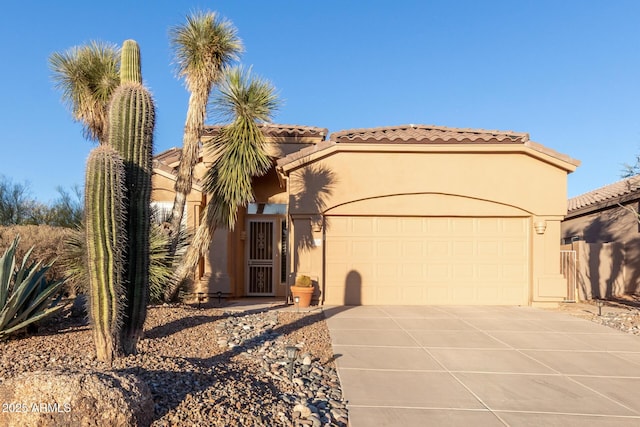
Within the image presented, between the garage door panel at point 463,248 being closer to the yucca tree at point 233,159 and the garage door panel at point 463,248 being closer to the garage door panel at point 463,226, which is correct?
the garage door panel at point 463,226

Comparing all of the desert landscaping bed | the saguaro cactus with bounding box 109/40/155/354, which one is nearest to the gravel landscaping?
the desert landscaping bed

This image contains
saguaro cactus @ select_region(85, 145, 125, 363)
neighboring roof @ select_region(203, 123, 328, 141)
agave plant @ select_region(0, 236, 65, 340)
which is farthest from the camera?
→ neighboring roof @ select_region(203, 123, 328, 141)

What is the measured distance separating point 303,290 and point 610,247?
11.0m

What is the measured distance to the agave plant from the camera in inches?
248

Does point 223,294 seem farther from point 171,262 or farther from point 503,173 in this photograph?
point 503,173

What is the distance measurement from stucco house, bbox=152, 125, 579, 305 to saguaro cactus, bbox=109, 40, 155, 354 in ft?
18.7

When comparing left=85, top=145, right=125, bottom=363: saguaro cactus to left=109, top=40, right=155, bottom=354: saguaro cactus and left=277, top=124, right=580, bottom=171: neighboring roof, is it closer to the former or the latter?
left=109, top=40, right=155, bottom=354: saguaro cactus

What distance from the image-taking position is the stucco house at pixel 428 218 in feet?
38.3

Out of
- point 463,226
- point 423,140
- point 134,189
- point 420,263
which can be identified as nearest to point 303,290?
point 420,263

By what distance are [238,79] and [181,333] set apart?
17.9 ft

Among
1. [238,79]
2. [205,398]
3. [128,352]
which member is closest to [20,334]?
[128,352]

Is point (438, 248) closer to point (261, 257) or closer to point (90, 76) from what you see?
point (261, 257)

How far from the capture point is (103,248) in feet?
17.5

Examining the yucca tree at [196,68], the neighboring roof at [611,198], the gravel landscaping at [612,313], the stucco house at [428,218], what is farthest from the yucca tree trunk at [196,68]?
the neighboring roof at [611,198]
